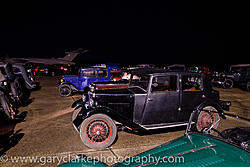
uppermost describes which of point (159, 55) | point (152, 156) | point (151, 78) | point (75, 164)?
point (159, 55)

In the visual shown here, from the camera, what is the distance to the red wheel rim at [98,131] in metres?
3.82

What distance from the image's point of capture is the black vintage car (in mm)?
3828

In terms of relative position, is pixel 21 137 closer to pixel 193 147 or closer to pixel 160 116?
pixel 160 116

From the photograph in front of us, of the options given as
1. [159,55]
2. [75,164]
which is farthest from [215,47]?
[75,164]

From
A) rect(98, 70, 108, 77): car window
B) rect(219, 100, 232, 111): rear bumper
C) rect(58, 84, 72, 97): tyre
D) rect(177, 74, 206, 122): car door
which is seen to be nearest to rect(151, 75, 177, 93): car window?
rect(177, 74, 206, 122): car door

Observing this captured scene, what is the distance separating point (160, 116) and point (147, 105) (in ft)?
→ 1.63

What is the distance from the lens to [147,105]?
404 cm

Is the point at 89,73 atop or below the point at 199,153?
atop

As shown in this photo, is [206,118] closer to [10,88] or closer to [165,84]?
[165,84]

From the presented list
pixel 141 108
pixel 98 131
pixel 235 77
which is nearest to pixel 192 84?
pixel 141 108

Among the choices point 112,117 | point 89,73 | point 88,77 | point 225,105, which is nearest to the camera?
point 112,117

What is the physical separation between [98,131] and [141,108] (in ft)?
3.97

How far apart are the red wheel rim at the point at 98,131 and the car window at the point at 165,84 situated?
1523 millimetres

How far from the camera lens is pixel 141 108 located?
405 centimetres
